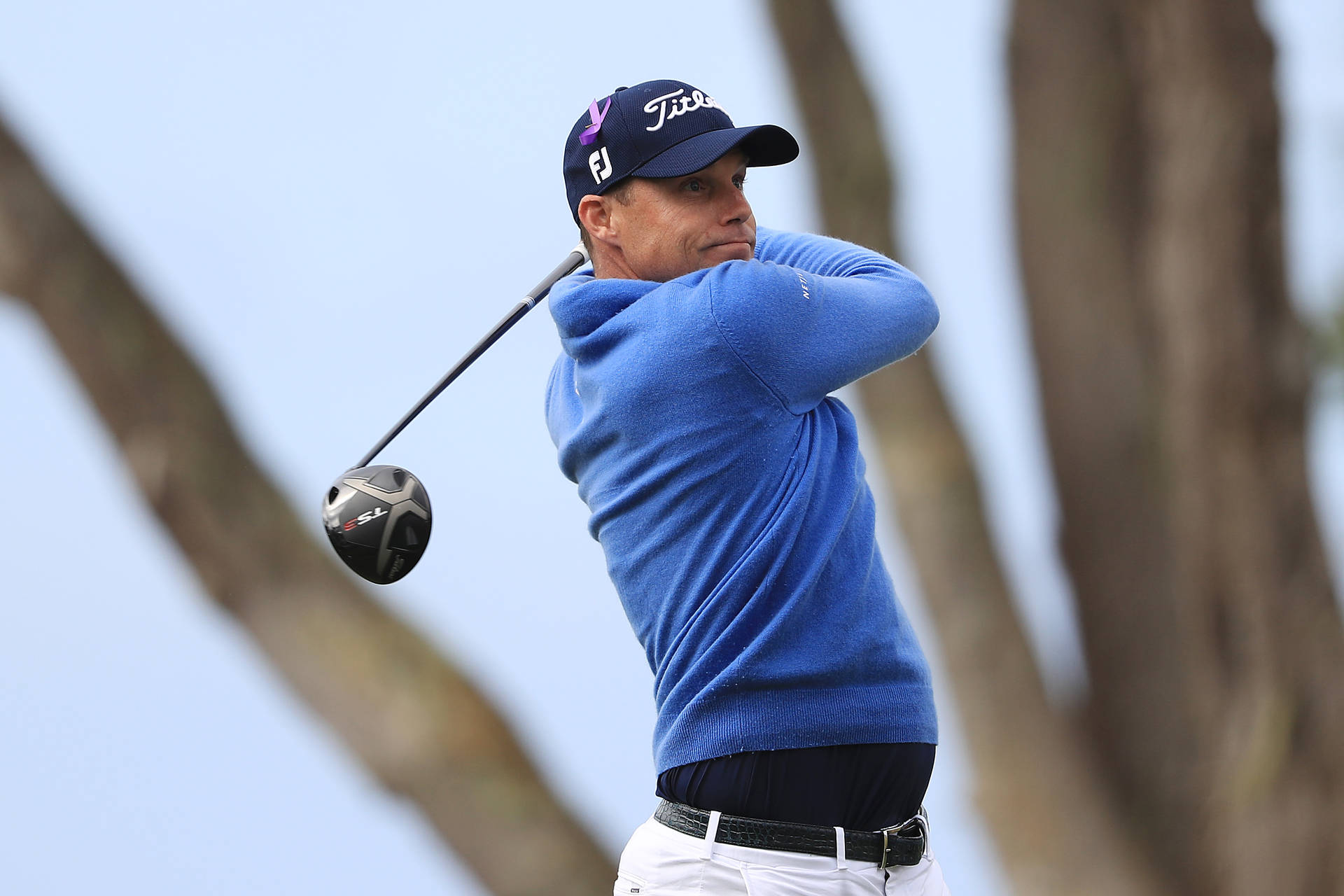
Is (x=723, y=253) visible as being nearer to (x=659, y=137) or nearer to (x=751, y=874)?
(x=659, y=137)

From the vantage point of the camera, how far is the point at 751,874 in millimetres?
2324

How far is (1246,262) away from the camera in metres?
5.67

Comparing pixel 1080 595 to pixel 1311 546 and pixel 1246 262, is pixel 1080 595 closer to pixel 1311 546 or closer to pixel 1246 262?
pixel 1311 546

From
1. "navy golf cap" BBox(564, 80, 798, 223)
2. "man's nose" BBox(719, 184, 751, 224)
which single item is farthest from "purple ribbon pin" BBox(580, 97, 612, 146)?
"man's nose" BBox(719, 184, 751, 224)

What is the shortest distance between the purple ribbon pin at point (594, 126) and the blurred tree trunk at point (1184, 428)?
3.76m

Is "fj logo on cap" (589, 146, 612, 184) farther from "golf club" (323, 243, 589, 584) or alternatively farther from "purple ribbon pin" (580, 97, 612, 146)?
"golf club" (323, 243, 589, 584)

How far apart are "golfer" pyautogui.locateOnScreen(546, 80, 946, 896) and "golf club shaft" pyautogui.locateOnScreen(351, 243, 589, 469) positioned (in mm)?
249

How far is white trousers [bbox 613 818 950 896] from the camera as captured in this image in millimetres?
2324

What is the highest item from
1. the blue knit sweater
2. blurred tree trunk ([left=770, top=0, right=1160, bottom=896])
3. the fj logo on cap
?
the fj logo on cap

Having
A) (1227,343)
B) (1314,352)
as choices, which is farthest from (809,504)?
(1314,352)

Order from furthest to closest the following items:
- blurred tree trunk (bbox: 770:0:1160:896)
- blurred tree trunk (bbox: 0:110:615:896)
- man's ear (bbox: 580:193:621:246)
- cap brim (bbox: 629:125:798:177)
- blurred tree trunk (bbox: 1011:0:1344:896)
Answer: blurred tree trunk (bbox: 770:0:1160:896) → blurred tree trunk (bbox: 1011:0:1344:896) → blurred tree trunk (bbox: 0:110:615:896) → man's ear (bbox: 580:193:621:246) → cap brim (bbox: 629:125:798:177)

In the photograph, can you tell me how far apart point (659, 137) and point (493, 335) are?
0.53m

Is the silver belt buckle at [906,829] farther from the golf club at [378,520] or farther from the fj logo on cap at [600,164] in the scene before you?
the fj logo on cap at [600,164]

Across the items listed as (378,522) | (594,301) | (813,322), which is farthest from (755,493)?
(378,522)
